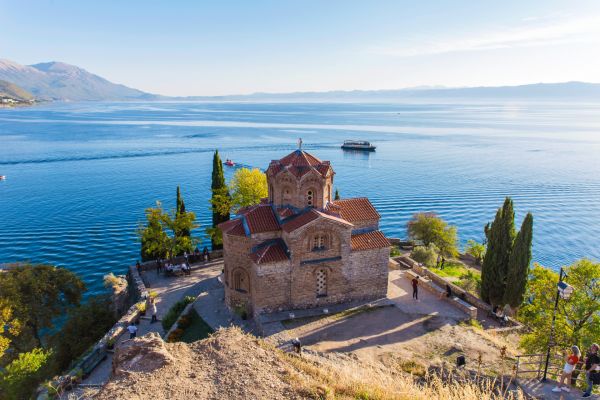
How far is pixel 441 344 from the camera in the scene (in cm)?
2286

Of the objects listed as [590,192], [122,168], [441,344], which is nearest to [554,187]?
[590,192]

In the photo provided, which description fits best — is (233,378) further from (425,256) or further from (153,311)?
(425,256)

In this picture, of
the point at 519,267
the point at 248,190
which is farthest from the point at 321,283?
the point at 248,190

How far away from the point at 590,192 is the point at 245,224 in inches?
2924

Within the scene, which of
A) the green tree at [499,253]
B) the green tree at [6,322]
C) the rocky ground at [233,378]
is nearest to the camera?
the rocky ground at [233,378]

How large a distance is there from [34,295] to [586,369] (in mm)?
33938

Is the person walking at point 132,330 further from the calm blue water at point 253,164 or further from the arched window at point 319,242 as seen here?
the calm blue water at point 253,164

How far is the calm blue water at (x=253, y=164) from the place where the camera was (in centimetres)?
5291

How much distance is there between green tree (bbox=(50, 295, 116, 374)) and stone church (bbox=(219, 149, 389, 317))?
9936mm

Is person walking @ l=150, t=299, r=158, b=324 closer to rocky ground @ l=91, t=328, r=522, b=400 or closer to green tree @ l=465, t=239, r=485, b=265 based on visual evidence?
rocky ground @ l=91, t=328, r=522, b=400

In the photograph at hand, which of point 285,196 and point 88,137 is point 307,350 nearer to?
point 285,196

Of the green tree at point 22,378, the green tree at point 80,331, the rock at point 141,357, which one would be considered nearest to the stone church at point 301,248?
the green tree at point 80,331

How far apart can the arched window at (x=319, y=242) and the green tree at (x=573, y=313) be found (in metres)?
12.8

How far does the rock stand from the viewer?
1345 centimetres
